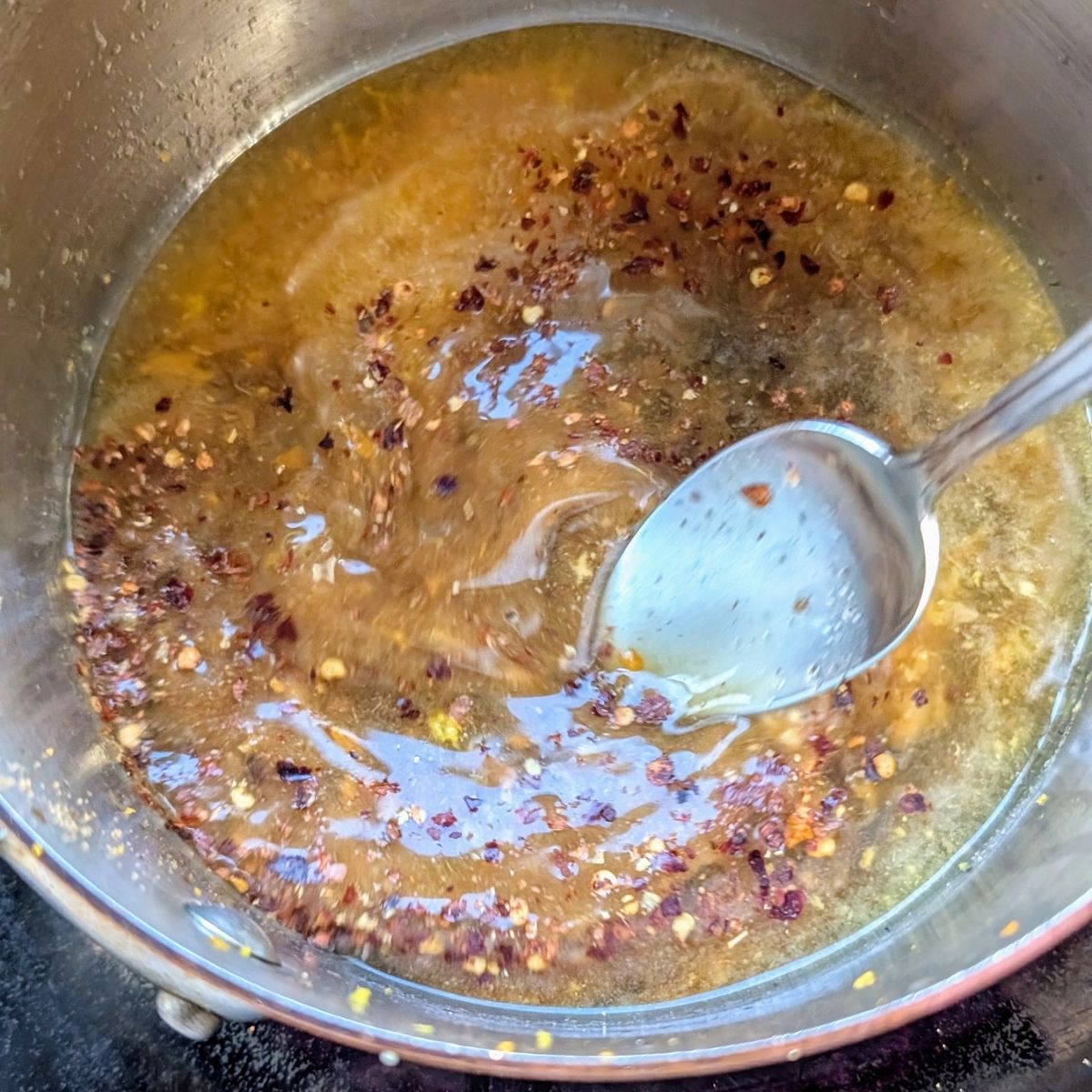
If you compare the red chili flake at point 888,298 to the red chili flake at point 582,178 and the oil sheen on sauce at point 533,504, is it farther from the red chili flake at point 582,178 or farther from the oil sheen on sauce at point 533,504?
the red chili flake at point 582,178

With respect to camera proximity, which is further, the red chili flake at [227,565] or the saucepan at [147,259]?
the red chili flake at [227,565]

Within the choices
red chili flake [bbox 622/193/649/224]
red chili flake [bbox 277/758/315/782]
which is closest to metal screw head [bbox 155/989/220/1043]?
red chili flake [bbox 277/758/315/782]

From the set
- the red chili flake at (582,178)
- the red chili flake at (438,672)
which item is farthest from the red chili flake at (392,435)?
the red chili flake at (582,178)

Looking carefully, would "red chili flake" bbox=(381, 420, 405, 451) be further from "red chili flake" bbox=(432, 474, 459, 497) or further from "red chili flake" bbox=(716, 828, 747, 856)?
"red chili flake" bbox=(716, 828, 747, 856)

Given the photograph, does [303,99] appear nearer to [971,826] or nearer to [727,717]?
[727,717]

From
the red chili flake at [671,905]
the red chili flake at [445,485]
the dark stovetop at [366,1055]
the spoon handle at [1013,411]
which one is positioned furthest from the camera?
the red chili flake at [445,485]
